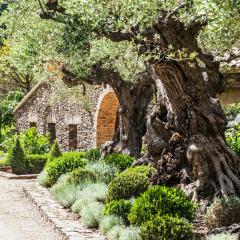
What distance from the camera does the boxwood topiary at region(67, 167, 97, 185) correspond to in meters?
11.5

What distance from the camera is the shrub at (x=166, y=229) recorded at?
6.87m

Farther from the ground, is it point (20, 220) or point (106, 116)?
point (106, 116)

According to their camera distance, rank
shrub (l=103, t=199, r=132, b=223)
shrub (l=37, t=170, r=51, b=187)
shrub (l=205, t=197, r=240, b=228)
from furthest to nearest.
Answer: shrub (l=37, t=170, r=51, b=187) < shrub (l=103, t=199, r=132, b=223) < shrub (l=205, t=197, r=240, b=228)

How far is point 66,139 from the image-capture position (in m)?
A: 23.0

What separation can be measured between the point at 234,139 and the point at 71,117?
11.4m

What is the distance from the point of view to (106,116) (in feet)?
64.4

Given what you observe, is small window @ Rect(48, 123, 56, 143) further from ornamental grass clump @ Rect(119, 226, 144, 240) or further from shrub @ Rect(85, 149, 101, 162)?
ornamental grass clump @ Rect(119, 226, 144, 240)

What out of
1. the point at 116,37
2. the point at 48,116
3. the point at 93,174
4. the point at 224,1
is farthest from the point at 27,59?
the point at 48,116

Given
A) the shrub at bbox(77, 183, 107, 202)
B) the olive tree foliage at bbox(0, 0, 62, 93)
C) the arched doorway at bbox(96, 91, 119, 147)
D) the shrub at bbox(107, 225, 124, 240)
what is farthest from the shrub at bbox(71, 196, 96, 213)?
the arched doorway at bbox(96, 91, 119, 147)

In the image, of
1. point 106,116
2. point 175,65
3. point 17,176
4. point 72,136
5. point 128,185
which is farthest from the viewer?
point 72,136

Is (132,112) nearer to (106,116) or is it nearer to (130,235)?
(106,116)

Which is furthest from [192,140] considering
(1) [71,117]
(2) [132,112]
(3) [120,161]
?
(1) [71,117]

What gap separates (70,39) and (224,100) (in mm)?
5852

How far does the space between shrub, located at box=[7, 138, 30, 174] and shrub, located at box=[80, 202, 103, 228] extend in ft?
30.0
